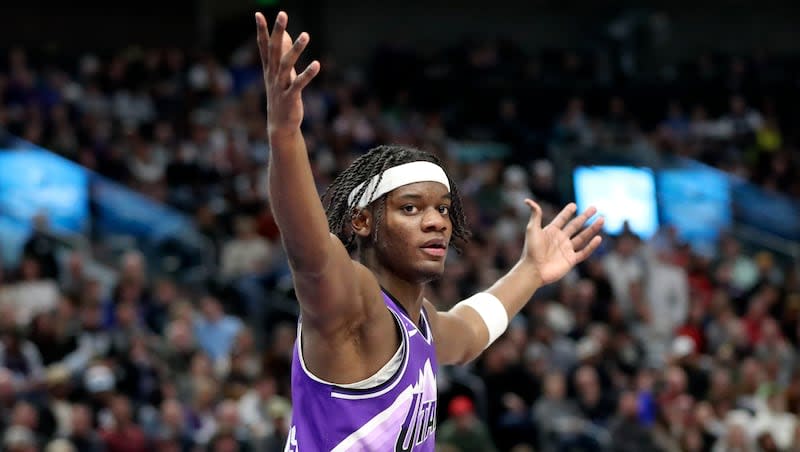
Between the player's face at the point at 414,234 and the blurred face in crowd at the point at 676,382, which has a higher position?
the player's face at the point at 414,234

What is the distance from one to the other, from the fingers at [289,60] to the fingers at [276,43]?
0.02 meters

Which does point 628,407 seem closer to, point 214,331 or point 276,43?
point 214,331

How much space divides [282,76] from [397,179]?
842 millimetres

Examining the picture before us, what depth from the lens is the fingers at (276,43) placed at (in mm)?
3072

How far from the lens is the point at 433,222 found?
12.8 feet

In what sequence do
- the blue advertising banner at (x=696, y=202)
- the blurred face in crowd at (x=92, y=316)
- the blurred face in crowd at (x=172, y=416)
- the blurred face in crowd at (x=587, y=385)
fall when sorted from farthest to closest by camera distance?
the blue advertising banner at (x=696, y=202) → the blurred face in crowd at (x=587, y=385) → the blurred face in crowd at (x=92, y=316) → the blurred face in crowd at (x=172, y=416)

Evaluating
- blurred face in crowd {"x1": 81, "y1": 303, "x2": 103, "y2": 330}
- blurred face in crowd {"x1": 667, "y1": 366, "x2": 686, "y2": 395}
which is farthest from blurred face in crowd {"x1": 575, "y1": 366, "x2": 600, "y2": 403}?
blurred face in crowd {"x1": 81, "y1": 303, "x2": 103, "y2": 330}

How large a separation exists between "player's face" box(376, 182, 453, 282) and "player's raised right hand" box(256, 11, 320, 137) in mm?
697

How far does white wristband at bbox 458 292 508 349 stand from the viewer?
495cm

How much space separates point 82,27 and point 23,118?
23.8ft

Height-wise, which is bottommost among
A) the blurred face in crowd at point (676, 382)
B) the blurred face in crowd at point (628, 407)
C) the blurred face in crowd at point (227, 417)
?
the blurred face in crowd at point (676, 382)

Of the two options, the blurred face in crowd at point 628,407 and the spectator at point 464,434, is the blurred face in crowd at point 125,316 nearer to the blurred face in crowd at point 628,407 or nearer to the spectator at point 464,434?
the spectator at point 464,434

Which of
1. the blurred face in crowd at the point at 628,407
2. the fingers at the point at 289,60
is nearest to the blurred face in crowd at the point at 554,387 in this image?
the blurred face in crowd at the point at 628,407

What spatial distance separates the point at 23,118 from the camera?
1402 cm
